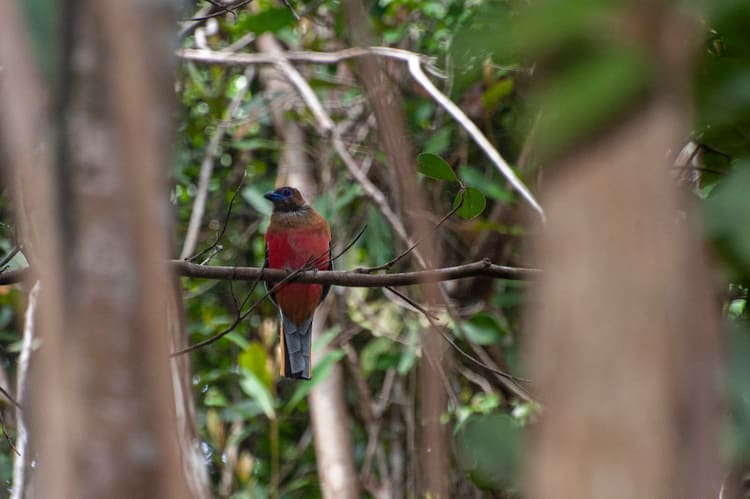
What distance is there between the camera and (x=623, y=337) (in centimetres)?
70

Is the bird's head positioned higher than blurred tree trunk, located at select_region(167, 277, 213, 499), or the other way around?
the bird's head

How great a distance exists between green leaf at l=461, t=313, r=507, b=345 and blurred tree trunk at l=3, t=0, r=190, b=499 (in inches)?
183

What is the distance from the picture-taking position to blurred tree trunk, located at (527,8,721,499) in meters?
0.69

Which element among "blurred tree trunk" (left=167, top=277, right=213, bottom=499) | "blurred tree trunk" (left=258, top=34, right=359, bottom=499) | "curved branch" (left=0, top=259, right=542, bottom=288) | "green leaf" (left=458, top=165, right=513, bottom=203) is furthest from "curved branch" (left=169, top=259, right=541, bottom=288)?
"blurred tree trunk" (left=258, top=34, right=359, bottom=499)

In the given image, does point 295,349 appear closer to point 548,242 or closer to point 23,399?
point 23,399

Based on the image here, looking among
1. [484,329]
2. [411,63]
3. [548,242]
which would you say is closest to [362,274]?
[411,63]

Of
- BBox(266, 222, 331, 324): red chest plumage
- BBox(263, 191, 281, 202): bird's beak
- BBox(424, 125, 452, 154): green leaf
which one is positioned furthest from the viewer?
BBox(263, 191, 281, 202): bird's beak

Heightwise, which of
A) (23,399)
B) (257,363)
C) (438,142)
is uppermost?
(438,142)

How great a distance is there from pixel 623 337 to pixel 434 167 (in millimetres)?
2611

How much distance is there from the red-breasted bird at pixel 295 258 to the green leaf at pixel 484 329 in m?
0.83

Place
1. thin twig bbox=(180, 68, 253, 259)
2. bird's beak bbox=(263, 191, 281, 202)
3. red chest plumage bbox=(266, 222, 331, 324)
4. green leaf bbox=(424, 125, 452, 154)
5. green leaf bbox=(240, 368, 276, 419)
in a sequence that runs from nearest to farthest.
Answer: green leaf bbox=(240, 368, 276, 419), red chest plumage bbox=(266, 222, 331, 324), green leaf bbox=(424, 125, 452, 154), bird's beak bbox=(263, 191, 281, 202), thin twig bbox=(180, 68, 253, 259)

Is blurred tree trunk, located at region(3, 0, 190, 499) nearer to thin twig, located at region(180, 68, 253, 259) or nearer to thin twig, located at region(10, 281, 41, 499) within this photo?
thin twig, located at region(10, 281, 41, 499)

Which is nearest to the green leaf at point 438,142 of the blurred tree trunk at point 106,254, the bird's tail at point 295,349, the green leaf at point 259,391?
the bird's tail at point 295,349

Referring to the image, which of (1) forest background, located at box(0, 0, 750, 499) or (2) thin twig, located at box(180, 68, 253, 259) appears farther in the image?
(2) thin twig, located at box(180, 68, 253, 259)
